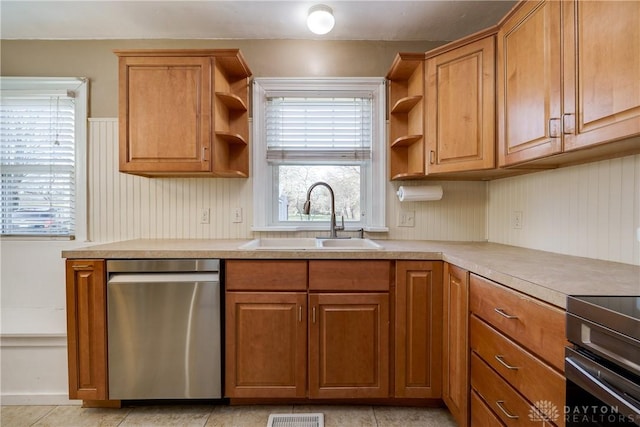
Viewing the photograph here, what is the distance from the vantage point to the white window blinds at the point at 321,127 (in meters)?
2.29

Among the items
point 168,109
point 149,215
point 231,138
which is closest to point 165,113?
point 168,109

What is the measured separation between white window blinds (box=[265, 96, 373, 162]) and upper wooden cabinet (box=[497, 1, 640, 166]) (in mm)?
939

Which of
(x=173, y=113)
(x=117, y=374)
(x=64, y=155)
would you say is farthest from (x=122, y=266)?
(x=64, y=155)

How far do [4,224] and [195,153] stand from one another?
1.64 m

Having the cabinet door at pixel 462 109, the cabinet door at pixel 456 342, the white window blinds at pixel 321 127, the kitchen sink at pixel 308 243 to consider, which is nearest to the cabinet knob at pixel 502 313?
the cabinet door at pixel 456 342

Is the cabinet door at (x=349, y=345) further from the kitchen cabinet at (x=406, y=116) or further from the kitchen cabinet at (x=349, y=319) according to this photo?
the kitchen cabinet at (x=406, y=116)

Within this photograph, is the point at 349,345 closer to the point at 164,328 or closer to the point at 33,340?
the point at 164,328

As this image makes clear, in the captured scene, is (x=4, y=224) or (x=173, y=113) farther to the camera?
(x=4, y=224)

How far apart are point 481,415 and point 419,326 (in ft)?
1.48

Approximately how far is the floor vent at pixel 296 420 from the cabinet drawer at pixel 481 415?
2.41 feet

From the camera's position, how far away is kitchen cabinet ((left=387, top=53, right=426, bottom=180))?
1955mm

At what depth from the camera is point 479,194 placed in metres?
2.28

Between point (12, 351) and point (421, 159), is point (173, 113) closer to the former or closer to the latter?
point (421, 159)

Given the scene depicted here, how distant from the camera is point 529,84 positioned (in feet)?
4.56
